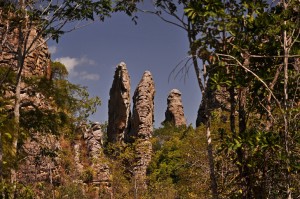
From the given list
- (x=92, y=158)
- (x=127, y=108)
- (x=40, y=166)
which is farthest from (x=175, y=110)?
(x=40, y=166)

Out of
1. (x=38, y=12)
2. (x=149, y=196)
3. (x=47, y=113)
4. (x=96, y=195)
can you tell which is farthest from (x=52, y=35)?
(x=96, y=195)

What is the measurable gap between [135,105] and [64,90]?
43135 millimetres

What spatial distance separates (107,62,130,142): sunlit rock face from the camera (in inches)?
2249

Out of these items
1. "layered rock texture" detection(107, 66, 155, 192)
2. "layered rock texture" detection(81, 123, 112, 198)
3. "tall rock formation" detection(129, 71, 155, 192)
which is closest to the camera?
"layered rock texture" detection(81, 123, 112, 198)

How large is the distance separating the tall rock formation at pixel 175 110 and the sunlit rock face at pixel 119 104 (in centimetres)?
1450

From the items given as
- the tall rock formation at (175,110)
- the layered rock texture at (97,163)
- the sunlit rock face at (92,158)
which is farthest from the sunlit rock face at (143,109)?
the tall rock formation at (175,110)

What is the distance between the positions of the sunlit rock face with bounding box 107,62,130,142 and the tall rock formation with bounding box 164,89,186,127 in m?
14.5

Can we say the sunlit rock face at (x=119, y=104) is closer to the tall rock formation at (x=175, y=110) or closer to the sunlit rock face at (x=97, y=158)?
the sunlit rock face at (x=97, y=158)

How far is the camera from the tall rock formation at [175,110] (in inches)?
2803

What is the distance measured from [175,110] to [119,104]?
16381 mm

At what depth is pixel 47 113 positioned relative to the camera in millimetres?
13625

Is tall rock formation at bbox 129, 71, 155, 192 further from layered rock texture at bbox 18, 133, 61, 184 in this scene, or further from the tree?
the tree

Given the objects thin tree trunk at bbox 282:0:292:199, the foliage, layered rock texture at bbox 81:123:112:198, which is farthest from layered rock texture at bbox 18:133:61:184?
thin tree trunk at bbox 282:0:292:199

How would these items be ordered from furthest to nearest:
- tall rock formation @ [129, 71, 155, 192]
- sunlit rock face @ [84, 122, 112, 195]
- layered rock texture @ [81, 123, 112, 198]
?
tall rock formation @ [129, 71, 155, 192] → sunlit rock face @ [84, 122, 112, 195] → layered rock texture @ [81, 123, 112, 198]
